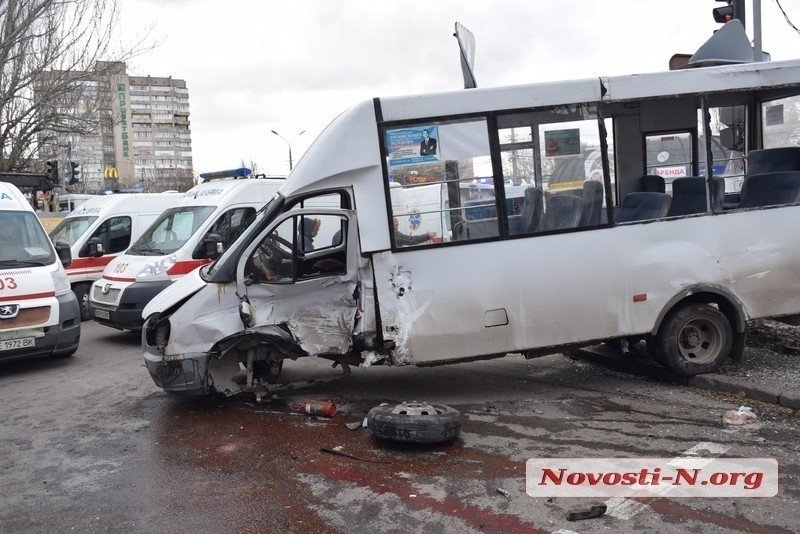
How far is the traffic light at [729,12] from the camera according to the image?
1048 centimetres

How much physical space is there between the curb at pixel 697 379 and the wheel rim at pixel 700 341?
225mm

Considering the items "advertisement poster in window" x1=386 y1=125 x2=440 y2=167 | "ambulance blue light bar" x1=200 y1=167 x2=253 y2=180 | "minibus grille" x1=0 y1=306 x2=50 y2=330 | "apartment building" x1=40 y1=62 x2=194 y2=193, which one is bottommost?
"minibus grille" x1=0 y1=306 x2=50 y2=330

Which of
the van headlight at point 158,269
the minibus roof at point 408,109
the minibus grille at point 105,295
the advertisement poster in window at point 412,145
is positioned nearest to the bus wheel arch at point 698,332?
the minibus roof at point 408,109

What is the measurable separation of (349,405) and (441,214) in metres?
2.16

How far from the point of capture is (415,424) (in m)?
5.62

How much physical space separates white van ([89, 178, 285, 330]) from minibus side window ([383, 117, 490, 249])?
4.51 meters

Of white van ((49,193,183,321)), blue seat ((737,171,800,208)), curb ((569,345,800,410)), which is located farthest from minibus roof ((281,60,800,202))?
white van ((49,193,183,321))

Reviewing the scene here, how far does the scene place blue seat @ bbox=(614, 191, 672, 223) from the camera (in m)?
7.61

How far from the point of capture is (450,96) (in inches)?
268

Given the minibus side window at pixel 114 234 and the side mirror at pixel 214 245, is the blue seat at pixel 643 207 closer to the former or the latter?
the side mirror at pixel 214 245

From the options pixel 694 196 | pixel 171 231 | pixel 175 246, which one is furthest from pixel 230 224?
pixel 694 196

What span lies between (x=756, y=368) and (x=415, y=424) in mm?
4114

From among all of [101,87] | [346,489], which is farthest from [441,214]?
[101,87]

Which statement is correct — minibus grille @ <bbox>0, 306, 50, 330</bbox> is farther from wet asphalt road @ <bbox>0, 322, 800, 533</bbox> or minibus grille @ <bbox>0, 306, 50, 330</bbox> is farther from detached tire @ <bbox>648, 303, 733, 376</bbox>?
detached tire @ <bbox>648, 303, 733, 376</bbox>
